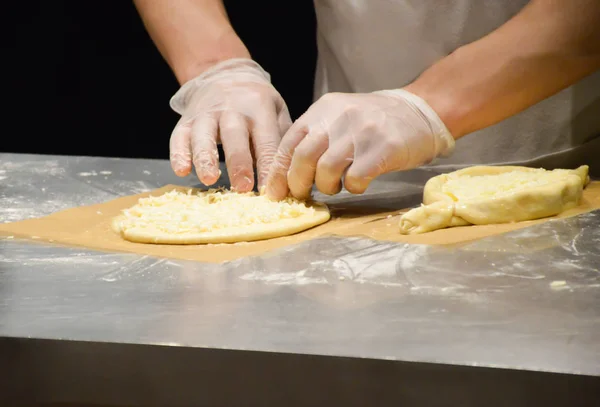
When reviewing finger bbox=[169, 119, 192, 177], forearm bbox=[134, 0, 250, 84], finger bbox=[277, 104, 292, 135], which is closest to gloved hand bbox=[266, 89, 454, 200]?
finger bbox=[169, 119, 192, 177]

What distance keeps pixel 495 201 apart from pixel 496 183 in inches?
5.7

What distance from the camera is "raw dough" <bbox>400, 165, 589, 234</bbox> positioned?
69.6 inches

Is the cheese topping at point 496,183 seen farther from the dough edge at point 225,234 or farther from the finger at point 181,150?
the finger at point 181,150

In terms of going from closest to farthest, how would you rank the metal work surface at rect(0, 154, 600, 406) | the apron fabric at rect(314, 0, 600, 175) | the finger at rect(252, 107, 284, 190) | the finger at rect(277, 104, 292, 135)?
the metal work surface at rect(0, 154, 600, 406), the finger at rect(252, 107, 284, 190), the finger at rect(277, 104, 292, 135), the apron fabric at rect(314, 0, 600, 175)

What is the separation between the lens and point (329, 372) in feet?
3.30

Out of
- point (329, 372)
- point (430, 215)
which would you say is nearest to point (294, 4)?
point (430, 215)

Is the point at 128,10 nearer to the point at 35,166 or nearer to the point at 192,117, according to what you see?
the point at 35,166

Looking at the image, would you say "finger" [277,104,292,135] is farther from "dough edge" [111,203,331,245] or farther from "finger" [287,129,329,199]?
"dough edge" [111,203,331,245]

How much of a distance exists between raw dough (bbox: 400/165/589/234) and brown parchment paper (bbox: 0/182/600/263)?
23 mm

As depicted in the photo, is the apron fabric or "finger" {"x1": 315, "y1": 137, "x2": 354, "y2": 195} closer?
"finger" {"x1": 315, "y1": 137, "x2": 354, "y2": 195}

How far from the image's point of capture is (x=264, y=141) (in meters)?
2.21

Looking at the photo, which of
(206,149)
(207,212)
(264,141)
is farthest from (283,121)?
(207,212)

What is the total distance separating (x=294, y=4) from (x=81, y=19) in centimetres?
115

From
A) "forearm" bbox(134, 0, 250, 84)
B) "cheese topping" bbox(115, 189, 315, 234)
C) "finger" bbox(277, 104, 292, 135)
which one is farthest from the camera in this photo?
"forearm" bbox(134, 0, 250, 84)
